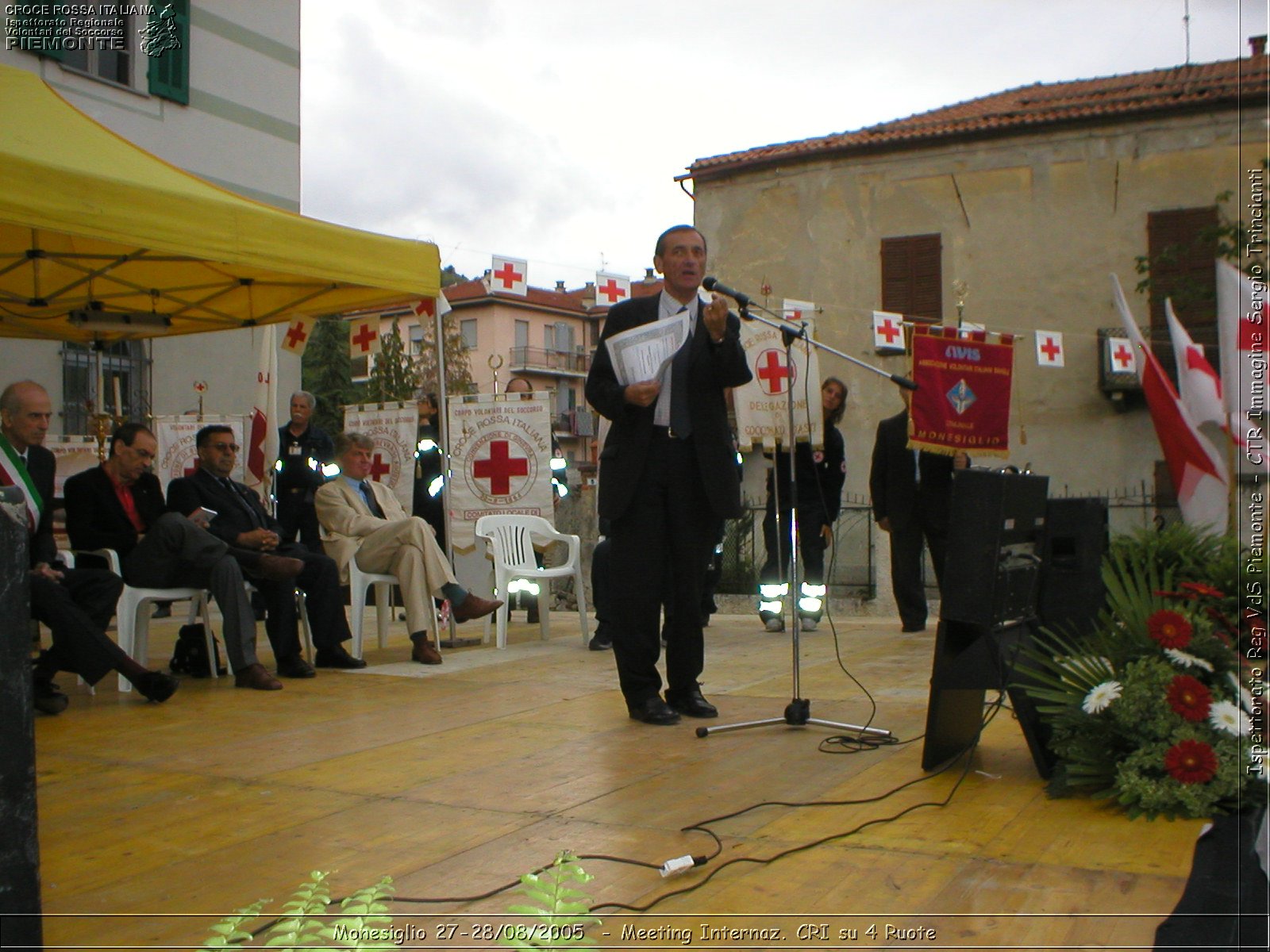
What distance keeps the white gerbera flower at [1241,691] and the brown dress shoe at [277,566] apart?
179 inches

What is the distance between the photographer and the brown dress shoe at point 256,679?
6.02 metres

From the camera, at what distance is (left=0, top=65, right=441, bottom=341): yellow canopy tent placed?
5.10 m

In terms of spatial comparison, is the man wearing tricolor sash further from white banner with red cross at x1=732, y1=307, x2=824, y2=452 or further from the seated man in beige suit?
white banner with red cross at x1=732, y1=307, x2=824, y2=452

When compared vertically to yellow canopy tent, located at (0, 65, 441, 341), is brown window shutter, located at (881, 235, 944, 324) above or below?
above

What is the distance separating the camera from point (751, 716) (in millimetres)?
4988

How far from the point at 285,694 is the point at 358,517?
5.72 feet

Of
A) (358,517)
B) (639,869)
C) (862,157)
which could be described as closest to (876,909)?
(639,869)

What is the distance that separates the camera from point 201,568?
6133 millimetres

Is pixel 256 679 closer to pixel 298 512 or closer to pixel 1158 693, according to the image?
pixel 298 512

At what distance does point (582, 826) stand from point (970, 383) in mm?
9209

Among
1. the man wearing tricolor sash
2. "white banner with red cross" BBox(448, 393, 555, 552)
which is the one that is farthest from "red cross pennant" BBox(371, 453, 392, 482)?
the man wearing tricolor sash

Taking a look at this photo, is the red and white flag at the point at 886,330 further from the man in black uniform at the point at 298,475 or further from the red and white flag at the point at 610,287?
the man in black uniform at the point at 298,475

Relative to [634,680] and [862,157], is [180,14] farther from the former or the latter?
[862,157]

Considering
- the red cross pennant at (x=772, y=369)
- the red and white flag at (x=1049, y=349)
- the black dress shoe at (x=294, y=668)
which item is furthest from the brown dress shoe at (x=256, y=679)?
the red and white flag at (x=1049, y=349)
